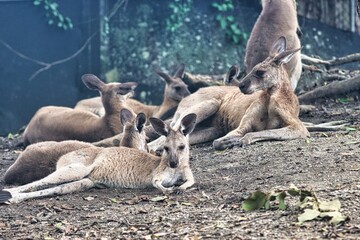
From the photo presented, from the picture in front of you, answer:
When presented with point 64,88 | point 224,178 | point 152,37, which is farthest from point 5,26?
point 224,178

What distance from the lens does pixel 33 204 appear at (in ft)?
21.1

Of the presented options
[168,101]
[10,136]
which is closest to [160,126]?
[168,101]

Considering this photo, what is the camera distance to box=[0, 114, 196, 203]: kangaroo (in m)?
6.78

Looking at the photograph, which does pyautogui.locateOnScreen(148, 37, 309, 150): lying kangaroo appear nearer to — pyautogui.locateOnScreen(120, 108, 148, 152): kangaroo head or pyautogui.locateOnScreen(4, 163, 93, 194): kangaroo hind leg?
pyautogui.locateOnScreen(120, 108, 148, 152): kangaroo head

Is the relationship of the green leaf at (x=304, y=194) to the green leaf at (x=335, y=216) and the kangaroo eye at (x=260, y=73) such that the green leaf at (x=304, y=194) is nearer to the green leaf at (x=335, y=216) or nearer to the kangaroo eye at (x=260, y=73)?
the green leaf at (x=335, y=216)

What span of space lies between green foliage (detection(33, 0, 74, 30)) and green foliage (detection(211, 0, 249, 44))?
2424 millimetres

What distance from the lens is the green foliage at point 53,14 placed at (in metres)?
13.1

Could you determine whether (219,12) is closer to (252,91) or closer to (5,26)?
(5,26)

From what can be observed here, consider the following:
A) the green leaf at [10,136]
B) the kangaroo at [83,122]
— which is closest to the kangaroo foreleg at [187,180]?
the kangaroo at [83,122]

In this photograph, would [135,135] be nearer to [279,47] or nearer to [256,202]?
[279,47]

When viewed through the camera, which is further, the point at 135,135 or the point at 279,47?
the point at 279,47

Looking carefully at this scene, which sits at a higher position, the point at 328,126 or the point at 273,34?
the point at 273,34

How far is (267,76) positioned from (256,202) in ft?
12.0

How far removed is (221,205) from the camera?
19.2 ft
